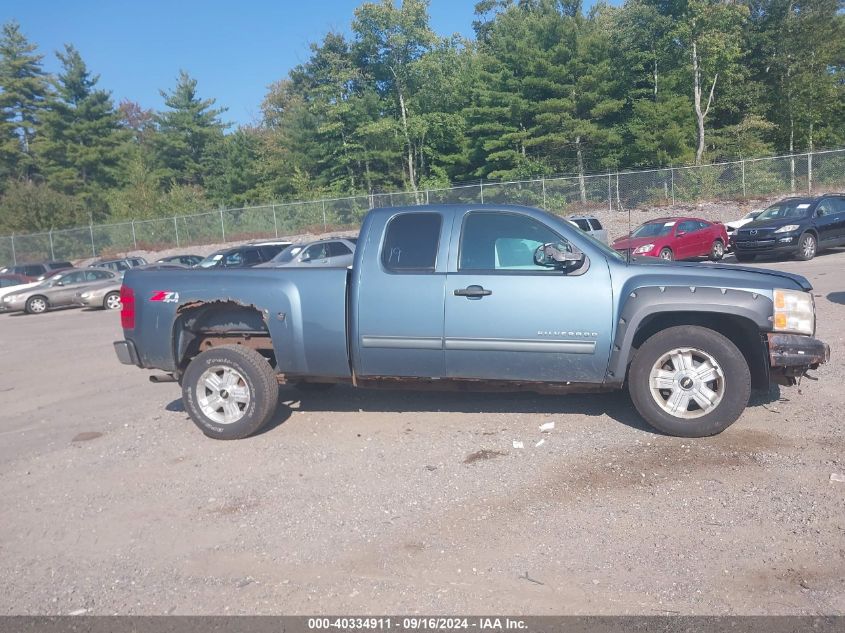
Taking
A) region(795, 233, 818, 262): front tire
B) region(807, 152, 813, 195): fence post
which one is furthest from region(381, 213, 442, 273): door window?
region(807, 152, 813, 195): fence post

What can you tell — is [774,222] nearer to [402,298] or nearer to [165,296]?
[402,298]

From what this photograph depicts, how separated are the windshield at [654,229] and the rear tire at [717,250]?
2.07m

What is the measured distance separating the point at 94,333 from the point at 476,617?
14.5 metres

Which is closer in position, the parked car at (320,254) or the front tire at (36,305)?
the parked car at (320,254)

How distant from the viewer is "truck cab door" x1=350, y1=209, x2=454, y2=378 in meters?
5.76

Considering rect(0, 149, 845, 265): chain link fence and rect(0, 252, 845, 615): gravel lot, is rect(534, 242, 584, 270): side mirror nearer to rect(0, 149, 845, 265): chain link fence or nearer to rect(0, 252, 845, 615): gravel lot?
rect(0, 252, 845, 615): gravel lot

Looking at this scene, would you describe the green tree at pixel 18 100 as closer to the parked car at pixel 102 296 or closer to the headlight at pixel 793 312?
the parked car at pixel 102 296

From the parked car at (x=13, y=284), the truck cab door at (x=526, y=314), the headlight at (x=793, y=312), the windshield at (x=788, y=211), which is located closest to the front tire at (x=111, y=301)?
the parked car at (x=13, y=284)

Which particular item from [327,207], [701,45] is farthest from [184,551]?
[701,45]

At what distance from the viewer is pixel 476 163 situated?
145 ft

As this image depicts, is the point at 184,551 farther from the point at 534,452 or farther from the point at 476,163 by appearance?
the point at 476,163

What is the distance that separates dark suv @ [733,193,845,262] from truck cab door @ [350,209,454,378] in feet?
53.2

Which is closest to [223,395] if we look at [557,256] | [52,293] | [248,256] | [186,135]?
[557,256]

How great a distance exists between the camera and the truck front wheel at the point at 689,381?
214 inches
